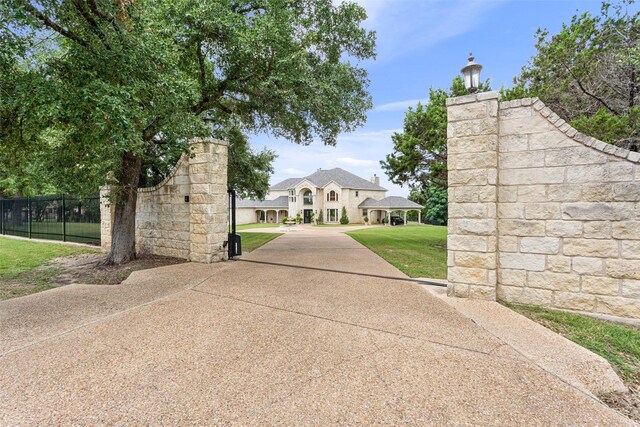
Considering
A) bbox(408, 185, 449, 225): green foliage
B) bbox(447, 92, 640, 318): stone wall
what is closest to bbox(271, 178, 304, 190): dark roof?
bbox(408, 185, 449, 225): green foliage

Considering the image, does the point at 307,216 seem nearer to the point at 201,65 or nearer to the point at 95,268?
the point at 201,65

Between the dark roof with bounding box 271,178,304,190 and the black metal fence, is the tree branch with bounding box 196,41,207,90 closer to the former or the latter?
the black metal fence

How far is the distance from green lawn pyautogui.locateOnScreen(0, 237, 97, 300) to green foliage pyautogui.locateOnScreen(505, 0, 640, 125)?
15257 mm

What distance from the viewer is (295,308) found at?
4426 millimetres

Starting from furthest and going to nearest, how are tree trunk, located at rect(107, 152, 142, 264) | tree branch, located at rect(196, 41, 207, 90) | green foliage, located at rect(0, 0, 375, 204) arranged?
tree trunk, located at rect(107, 152, 142, 264) < tree branch, located at rect(196, 41, 207, 90) < green foliage, located at rect(0, 0, 375, 204)

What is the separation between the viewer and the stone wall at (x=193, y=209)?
301 inches

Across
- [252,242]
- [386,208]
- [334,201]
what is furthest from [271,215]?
[252,242]

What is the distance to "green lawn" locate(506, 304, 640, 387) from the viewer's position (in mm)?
2883

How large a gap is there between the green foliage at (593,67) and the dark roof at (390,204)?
86.5 feet

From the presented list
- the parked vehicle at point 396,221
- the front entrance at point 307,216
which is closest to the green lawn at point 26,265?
the front entrance at point 307,216

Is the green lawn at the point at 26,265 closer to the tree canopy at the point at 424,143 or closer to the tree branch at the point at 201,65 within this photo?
the tree branch at the point at 201,65

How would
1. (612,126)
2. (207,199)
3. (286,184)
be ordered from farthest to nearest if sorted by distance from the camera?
(286,184) < (207,199) < (612,126)

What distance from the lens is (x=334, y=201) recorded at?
38.9m

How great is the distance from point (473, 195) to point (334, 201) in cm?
3413
